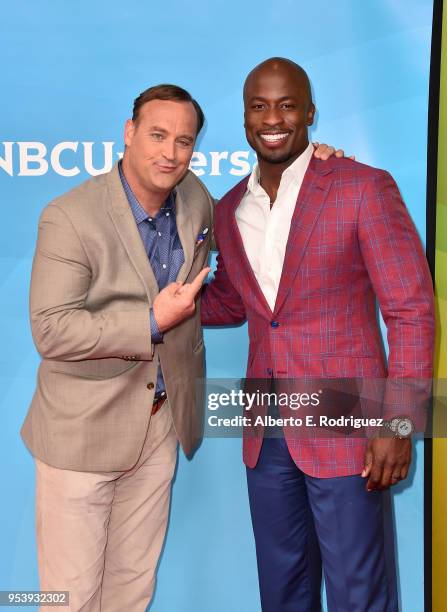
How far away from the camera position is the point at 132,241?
2.14 meters

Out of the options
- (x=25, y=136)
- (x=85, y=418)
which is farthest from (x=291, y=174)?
(x=25, y=136)

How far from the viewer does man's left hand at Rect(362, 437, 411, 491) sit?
2033mm

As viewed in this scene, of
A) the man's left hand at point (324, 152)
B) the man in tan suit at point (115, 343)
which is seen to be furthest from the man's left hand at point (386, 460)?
the man's left hand at point (324, 152)

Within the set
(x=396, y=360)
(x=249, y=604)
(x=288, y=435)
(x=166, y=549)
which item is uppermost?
(x=396, y=360)

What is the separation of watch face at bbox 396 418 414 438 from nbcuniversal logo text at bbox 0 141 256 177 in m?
1.22

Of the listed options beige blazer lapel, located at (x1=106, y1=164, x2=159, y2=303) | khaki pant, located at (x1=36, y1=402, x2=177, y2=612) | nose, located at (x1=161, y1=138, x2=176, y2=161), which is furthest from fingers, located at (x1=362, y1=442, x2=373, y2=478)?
nose, located at (x1=161, y1=138, x2=176, y2=161)

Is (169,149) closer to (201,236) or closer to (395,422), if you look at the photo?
(201,236)

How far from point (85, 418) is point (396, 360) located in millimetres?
887

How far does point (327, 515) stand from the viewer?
2146mm

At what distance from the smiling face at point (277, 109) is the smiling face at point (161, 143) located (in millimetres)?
188

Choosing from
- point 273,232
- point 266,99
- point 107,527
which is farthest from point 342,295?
point 107,527

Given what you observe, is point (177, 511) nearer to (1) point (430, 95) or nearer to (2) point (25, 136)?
(2) point (25, 136)

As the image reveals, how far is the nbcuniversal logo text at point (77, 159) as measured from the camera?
2.82 meters

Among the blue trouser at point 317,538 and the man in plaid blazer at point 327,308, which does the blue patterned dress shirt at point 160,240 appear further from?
the blue trouser at point 317,538
